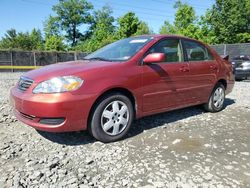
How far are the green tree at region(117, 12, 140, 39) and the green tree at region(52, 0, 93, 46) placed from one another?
27.6m

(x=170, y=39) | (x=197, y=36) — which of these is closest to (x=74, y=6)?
(x=197, y=36)

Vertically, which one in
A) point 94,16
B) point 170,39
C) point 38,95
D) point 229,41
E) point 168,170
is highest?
point 94,16

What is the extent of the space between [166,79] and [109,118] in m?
1.23

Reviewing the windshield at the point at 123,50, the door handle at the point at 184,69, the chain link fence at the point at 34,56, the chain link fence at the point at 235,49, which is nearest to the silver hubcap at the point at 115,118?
the windshield at the point at 123,50

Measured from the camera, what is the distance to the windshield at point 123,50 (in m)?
4.25

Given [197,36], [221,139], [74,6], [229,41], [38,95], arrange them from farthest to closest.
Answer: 1. [74,6]
2. [229,41]
3. [197,36]
4. [221,139]
5. [38,95]

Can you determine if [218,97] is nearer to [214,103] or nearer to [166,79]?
[214,103]

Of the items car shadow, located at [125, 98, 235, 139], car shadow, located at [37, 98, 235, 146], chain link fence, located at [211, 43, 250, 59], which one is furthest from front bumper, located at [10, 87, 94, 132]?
chain link fence, located at [211, 43, 250, 59]

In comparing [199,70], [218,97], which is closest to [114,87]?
[199,70]

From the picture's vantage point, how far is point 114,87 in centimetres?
378

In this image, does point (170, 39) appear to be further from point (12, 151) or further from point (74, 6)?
point (74, 6)

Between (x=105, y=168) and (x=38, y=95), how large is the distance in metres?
1.24

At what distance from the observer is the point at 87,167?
10.3ft

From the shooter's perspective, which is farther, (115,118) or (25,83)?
(115,118)
